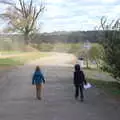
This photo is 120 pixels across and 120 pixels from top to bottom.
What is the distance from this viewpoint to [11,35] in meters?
110

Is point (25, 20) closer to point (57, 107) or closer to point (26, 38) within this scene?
point (26, 38)

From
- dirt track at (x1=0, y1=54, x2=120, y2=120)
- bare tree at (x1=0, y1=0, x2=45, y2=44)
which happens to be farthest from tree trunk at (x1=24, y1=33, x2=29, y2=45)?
dirt track at (x1=0, y1=54, x2=120, y2=120)

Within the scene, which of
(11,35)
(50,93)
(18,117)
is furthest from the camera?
(11,35)

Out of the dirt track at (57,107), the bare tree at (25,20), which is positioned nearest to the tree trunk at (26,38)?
the bare tree at (25,20)

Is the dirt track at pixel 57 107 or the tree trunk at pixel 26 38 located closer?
the dirt track at pixel 57 107

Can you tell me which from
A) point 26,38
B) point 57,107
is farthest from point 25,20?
point 57,107

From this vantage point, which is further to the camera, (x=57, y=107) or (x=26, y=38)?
(x=26, y=38)

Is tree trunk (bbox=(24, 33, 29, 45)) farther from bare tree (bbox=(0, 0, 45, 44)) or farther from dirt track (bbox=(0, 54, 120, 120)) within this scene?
dirt track (bbox=(0, 54, 120, 120))

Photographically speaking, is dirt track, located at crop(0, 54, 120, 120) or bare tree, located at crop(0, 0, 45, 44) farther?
bare tree, located at crop(0, 0, 45, 44)

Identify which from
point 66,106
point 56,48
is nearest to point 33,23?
point 56,48

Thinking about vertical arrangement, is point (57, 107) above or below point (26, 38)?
below

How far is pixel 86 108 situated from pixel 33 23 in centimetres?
9508

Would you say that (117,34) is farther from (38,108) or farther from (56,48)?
(56,48)

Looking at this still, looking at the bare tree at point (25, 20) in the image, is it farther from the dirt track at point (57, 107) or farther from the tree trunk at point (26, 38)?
the dirt track at point (57, 107)
